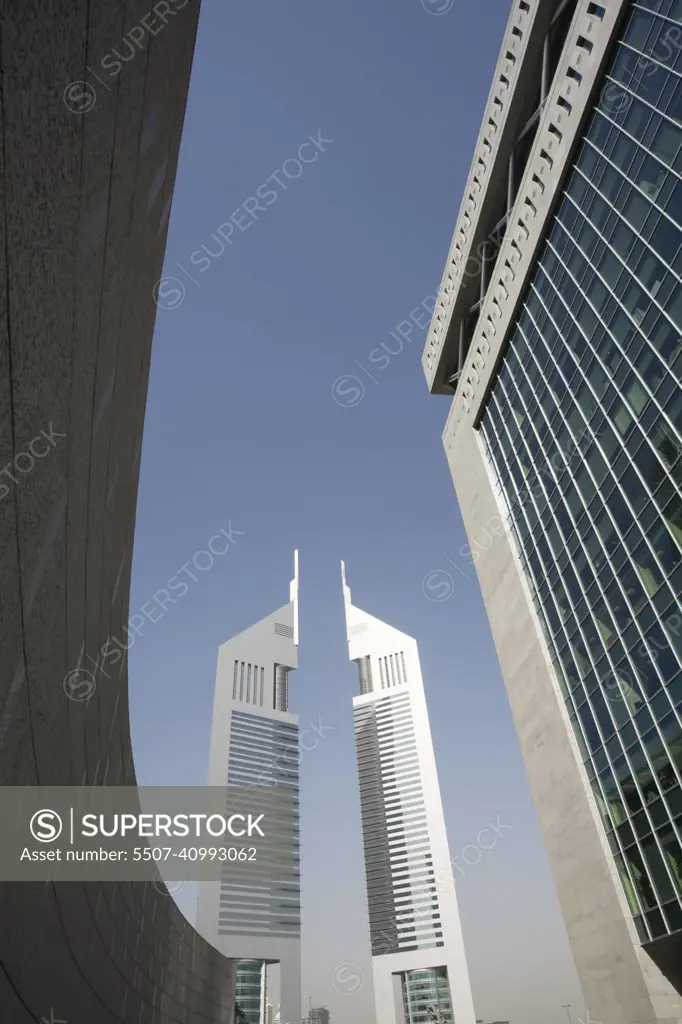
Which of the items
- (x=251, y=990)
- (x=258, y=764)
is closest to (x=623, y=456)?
(x=258, y=764)

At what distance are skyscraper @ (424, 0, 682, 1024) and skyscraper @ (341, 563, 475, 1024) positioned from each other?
85554 mm

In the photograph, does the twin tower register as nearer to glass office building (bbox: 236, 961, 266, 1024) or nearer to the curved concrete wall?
glass office building (bbox: 236, 961, 266, 1024)

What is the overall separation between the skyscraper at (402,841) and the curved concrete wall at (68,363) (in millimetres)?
103687

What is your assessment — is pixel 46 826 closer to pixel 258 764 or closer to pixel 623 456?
pixel 623 456

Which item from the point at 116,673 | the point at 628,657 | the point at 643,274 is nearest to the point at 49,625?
the point at 116,673

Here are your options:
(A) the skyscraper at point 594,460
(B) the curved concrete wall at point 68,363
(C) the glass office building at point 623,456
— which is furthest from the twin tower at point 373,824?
(B) the curved concrete wall at point 68,363

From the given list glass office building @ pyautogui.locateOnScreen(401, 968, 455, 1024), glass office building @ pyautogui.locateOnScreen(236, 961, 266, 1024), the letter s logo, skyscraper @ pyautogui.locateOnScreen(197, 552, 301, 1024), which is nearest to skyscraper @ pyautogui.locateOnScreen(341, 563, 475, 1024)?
glass office building @ pyautogui.locateOnScreen(401, 968, 455, 1024)

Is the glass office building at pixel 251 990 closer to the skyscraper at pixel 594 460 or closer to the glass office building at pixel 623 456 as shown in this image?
the skyscraper at pixel 594 460

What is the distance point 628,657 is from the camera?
2197cm

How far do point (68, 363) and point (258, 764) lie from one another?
103m

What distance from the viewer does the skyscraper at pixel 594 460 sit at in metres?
20.3

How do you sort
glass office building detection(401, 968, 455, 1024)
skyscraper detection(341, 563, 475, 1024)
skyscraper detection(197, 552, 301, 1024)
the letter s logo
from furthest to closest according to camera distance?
1. skyscraper detection(341, 563, 475, 1024)
2. glass office building detection(401, 968, 455, 1024)
3. skyscraper detection(197, 552, 301, 1024)
4. the letter s logo

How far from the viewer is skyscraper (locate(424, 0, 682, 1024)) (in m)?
20.3

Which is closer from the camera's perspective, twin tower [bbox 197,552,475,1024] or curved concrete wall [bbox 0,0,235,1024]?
curved concrete wall [bbox 0,0,235,1024]
